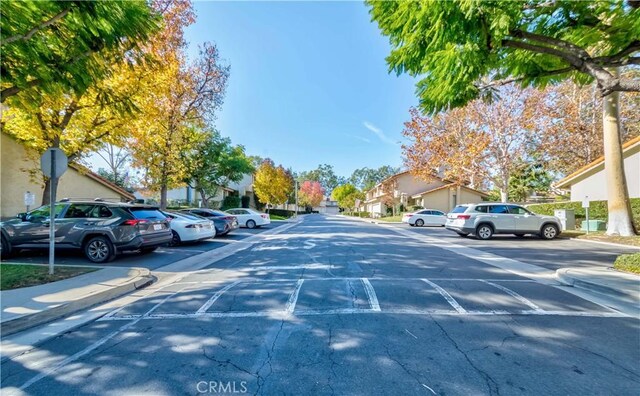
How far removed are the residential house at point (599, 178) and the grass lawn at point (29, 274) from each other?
22733mm

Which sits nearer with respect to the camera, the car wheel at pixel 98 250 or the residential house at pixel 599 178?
the car wheel at pixel 98 250

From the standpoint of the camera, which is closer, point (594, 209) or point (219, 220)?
point (219, 220)

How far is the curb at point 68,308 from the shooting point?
4051mm

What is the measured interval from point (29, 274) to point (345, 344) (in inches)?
287

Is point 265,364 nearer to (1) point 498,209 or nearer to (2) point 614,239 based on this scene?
(1) point 498,209

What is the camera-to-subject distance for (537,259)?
8953 millimetres

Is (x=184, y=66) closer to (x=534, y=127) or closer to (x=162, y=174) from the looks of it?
(x=162, y=174)

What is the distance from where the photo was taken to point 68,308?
4742 mm

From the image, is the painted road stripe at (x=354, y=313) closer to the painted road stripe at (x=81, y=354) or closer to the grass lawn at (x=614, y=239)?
the painted road stripe at (x=81, y=354)

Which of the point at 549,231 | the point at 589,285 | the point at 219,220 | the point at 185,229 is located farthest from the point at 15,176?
the point at 549,231

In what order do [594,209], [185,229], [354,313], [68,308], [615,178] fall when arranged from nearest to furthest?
[354,313]
[68,308]
[185,229]
[615,178]
[594,209]

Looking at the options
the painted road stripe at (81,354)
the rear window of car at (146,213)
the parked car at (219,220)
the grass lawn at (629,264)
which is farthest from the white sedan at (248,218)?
the grass lawn at (629,264)

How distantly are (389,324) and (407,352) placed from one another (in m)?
0.75

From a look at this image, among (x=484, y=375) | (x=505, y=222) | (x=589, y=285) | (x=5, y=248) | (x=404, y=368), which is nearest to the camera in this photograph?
(x=484, y=375)
